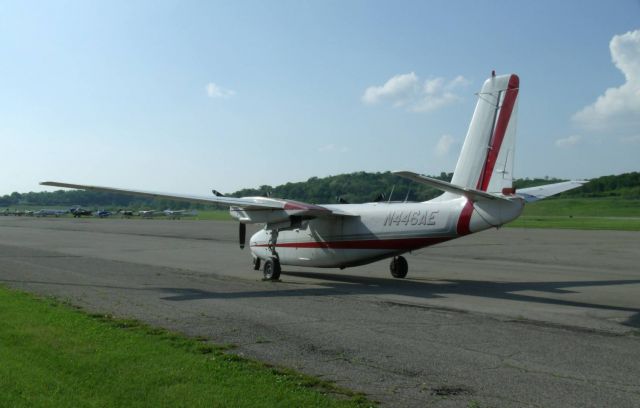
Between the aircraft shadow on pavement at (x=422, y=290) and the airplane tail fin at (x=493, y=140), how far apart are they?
3.04 meters

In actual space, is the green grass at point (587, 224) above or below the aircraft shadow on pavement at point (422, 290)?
above

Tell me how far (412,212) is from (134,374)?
39.5 feet

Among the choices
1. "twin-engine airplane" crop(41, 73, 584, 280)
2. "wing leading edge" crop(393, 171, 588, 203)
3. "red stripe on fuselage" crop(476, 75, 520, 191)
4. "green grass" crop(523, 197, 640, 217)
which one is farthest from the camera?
"green grass" crop(523, 197, 640, 217)

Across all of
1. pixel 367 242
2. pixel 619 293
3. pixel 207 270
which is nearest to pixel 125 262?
pixel 207 270

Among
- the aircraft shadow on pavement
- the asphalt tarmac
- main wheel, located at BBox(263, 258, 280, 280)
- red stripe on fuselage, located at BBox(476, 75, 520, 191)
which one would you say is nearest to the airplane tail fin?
red stripe on fuselage, located at BBox(476, 75, 520, 191)

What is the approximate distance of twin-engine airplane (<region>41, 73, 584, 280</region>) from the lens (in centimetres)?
1653

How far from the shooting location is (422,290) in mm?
17234

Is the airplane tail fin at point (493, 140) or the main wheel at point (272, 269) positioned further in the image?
the main wheel at point (272, 269)

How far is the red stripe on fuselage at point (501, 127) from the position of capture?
55.9ft

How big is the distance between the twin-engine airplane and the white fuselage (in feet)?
0.09

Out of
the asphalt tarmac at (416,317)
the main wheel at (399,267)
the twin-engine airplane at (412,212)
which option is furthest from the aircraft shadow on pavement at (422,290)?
the twin-engine airplane at (412,212)

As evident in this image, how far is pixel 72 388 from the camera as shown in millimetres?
6898

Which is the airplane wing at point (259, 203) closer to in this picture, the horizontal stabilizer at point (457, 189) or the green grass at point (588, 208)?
the horizontal stabilizer at point (457, 189)

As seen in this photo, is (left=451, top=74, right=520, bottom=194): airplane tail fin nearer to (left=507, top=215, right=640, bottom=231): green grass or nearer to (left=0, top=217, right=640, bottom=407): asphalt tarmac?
(left=0, top=217, right=640, bottom=407): asphalt tarmac
